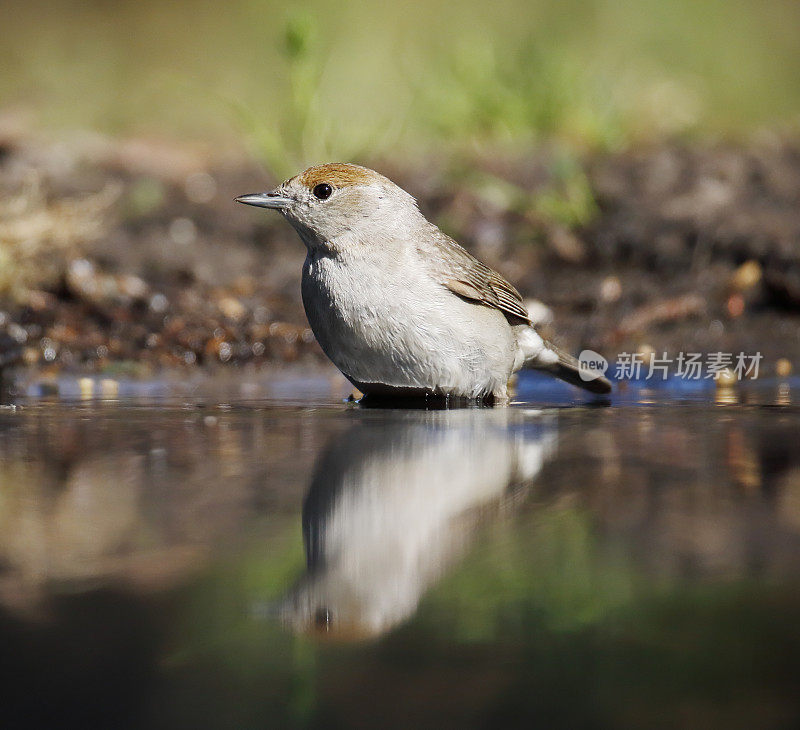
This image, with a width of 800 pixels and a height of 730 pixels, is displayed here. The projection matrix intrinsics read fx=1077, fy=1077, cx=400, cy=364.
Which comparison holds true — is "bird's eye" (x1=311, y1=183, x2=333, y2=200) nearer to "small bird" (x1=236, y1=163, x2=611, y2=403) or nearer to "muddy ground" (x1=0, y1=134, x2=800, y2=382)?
"small bird" (x1=236, y1=163, x2=611, y2=403)

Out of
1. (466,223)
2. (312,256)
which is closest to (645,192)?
(466,223)

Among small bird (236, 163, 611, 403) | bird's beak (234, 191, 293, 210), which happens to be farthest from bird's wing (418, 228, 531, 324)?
bird's beak (234, 191, 293, 210)

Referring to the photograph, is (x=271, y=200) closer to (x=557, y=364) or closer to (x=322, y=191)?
(x=322, y=191)

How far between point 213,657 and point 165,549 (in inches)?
25.7

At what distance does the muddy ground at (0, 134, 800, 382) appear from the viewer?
7.38 metres

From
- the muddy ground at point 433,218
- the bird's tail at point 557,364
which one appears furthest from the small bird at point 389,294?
the muddy ground at point 433,218

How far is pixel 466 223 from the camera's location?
31.9 ft

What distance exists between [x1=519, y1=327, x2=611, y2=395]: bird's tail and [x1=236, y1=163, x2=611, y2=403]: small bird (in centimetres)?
33

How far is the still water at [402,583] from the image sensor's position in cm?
156

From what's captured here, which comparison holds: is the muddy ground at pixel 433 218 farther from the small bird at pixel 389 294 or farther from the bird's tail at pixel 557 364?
the small bird at pixel 389 294

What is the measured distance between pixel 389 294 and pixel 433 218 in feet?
16.8

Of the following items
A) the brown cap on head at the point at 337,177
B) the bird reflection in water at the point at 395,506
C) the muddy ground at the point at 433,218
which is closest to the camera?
the bird reflection in water at the point at 395,506

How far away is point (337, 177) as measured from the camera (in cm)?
509

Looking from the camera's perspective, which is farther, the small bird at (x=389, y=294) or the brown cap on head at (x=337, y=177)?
the brown cap on head at (x=337, y=177)
